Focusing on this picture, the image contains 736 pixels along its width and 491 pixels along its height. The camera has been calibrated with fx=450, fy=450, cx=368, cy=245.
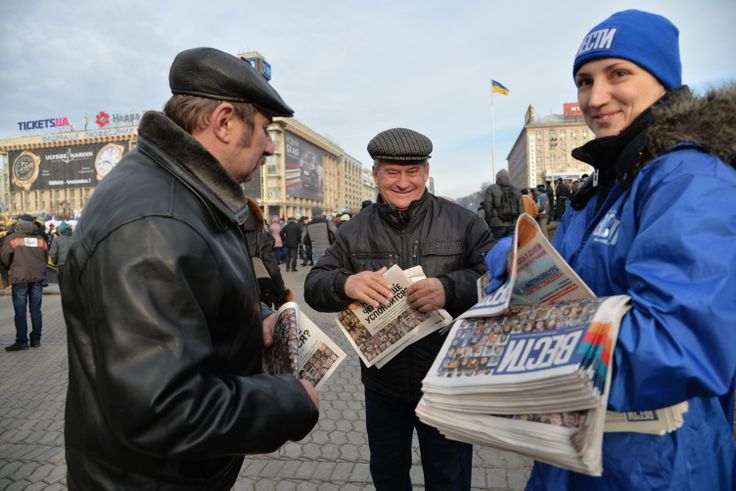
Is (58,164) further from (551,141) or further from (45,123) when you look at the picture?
(551,141)

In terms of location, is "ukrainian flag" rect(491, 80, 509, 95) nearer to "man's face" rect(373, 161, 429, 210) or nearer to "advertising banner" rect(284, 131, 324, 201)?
"man's face" rect(373, 161, 429, 210)

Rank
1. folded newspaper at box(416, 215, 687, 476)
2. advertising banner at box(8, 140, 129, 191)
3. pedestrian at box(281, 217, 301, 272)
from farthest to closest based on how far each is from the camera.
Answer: advertising banner at box(8, 140, 129, 191)
pedestrian at box(281, 217, 301, 272)
folded newspaper at box(416, 215, 687, 476)

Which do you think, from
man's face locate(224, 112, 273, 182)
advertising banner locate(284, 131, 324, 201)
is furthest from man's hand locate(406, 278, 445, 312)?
advertising banner locate(284, 131, 324, 201)

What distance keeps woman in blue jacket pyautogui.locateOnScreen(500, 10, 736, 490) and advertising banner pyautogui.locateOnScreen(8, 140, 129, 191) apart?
88454 millimetres

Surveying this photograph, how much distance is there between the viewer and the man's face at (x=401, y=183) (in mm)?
2373

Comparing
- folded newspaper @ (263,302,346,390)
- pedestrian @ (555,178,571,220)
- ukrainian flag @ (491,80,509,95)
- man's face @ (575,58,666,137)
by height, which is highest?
ukrainian flag @ (491,80,509,95)

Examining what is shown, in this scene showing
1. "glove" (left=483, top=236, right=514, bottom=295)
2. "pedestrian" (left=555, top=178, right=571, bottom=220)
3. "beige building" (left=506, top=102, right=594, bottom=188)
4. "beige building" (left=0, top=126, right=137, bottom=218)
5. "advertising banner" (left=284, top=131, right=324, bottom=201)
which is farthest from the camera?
"beige building" (left=506, top=102, right=594, bottom=188)

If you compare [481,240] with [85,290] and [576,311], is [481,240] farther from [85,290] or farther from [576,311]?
[85,290]

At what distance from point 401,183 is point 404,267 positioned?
0.44 meters

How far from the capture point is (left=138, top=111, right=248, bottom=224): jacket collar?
4.14 feet

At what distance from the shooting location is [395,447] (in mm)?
2260

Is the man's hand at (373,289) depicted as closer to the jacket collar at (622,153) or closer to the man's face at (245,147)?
the man's face at (245,147)

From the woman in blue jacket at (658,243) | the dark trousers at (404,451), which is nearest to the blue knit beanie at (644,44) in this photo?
the woman in blue jacket at (658,243)

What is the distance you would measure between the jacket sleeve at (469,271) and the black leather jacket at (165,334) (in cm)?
103
